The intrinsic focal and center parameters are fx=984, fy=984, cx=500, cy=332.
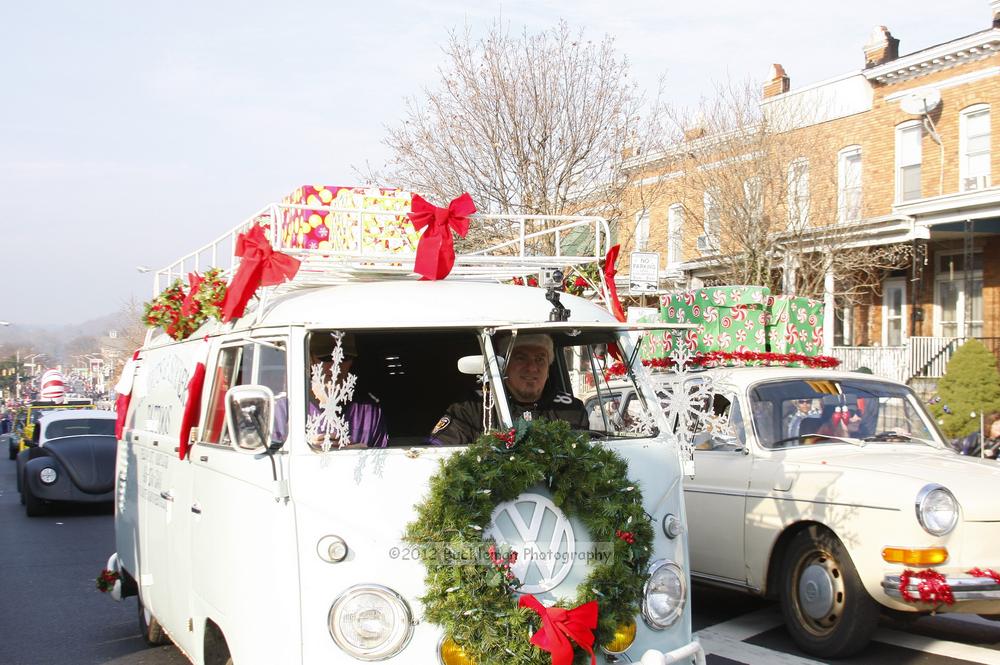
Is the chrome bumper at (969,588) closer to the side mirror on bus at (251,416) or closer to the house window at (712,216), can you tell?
the side mirror on bus at (251,416)

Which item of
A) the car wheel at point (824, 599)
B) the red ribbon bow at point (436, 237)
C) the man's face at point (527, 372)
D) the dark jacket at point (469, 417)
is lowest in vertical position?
the car wheel at point (824, 599)

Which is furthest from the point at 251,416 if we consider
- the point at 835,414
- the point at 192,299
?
the point at 835,414

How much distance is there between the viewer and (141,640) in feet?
24.5

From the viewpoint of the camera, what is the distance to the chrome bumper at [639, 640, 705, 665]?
12.6 ft

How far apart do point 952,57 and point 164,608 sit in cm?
2044

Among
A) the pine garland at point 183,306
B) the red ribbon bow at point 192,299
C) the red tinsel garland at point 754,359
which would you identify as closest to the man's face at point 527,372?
the pine garland at point 183,306

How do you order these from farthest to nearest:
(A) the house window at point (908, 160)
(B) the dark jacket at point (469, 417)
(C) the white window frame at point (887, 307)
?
(C) the white window frame at point (887, 307), (A) the house window at point (908, 160), (B) the dark jacket at point (469, 417)

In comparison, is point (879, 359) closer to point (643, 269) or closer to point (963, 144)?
point (963, 144)

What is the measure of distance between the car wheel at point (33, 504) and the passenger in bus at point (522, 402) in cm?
1258

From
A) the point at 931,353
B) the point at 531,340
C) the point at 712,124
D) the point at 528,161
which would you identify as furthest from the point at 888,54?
the point at 531,340

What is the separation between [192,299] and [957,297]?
18.9 metres

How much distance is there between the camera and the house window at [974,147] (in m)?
20.4

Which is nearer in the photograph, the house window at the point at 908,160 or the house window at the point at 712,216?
the house window at the point at 712,216

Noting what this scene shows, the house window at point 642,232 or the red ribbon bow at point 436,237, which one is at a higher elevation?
the house window at point 642,232
